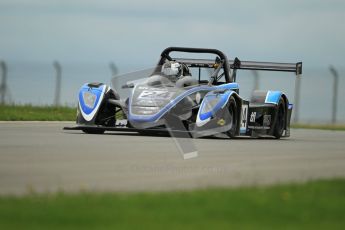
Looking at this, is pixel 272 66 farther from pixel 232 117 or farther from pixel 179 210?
pixel 179 210

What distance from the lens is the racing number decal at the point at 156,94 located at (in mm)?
19016

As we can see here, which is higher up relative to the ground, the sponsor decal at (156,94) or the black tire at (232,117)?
the sponsor decal at (156,94)

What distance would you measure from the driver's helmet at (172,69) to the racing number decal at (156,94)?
56.5 inches

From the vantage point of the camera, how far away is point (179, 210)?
7965 mm

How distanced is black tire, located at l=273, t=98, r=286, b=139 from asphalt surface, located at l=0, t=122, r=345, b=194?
12.0 feet

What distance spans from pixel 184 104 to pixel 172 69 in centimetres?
182

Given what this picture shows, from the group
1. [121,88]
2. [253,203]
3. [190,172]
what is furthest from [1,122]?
[253,203]

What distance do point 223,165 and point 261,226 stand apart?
209 inches

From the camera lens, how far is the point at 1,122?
947 inches

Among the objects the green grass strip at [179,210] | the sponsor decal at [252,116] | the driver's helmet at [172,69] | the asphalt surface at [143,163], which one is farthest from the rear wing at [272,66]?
the green grass strip at [179,210]

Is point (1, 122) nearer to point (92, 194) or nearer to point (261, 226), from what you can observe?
point (92, 194)

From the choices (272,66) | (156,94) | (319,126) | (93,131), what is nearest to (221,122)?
(156,94)

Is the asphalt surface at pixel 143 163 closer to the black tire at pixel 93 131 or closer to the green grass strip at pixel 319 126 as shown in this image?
the black tire at pixel 93 131

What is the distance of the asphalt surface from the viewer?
33.1 ft
